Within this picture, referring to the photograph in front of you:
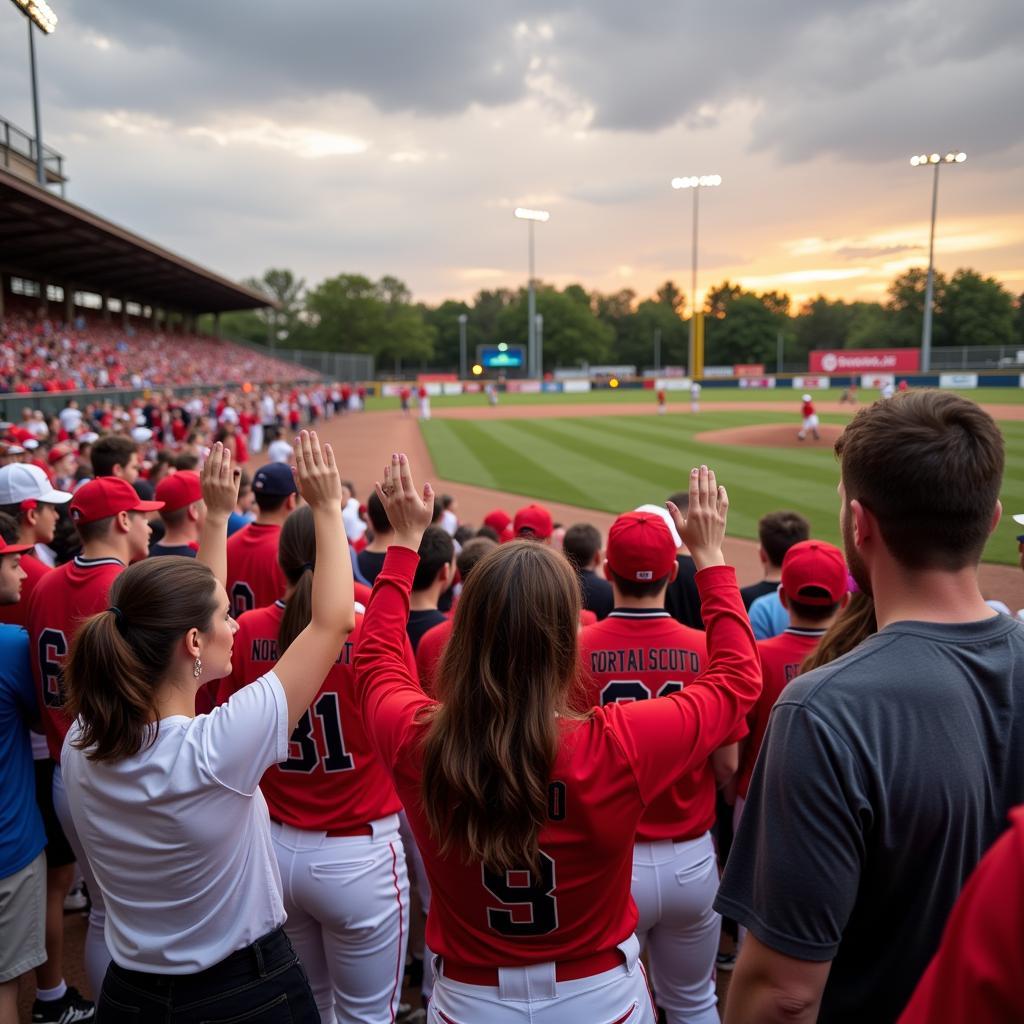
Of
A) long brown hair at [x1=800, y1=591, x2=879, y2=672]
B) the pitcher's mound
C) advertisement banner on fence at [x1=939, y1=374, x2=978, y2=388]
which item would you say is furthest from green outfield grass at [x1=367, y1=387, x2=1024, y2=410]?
long brown hair at [x1=800, y1=591, x2=879, y2=672]

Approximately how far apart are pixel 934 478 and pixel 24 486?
4942 millimetres

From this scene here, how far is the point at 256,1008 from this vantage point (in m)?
2.15

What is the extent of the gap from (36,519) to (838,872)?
4887 mm

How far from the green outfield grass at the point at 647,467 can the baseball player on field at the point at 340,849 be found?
1075 centimetres

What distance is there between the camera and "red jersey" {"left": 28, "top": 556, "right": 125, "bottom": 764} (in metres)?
3.27

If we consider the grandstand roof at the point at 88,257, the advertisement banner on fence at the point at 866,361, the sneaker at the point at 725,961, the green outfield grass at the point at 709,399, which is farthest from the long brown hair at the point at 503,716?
the advertisement banner on fence at the point at 866,361

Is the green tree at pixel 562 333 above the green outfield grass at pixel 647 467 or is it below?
above

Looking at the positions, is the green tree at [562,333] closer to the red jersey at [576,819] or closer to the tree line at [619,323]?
the tree line at [619,323]

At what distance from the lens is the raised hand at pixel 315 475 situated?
2.60 metres

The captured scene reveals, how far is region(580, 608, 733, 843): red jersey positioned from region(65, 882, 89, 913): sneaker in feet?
11.9

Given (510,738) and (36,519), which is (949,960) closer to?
(510,738)

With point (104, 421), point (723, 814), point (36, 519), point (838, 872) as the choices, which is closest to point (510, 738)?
point (838, 872)

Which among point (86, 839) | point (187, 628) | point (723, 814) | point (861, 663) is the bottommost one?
point (723, 814)

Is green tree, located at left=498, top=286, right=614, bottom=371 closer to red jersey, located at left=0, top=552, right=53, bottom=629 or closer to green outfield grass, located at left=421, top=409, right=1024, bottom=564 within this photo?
green outfield grass, located at left=421, top=409, right=1024, bottom=564
